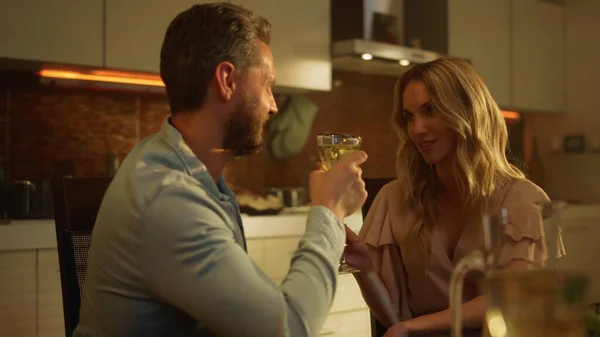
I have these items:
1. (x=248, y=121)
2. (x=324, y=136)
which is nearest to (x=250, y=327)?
(x=248, y=121)

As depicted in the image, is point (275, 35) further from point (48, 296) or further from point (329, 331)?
point (48, 296)

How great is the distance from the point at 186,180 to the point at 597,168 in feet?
13.3

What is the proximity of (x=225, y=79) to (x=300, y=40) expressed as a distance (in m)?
2.24

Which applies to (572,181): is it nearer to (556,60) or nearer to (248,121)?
(556,60)

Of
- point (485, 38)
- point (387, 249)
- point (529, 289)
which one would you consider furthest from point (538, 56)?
point (529, 289)

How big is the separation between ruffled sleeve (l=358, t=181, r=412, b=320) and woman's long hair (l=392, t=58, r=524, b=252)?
37mm

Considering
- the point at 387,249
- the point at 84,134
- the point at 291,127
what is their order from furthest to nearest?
the point at 291,127 < the point at 84,134 < the point at 387,249

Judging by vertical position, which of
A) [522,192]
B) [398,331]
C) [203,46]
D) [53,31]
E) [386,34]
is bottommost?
[398,331]

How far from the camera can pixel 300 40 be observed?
3201 millimetres

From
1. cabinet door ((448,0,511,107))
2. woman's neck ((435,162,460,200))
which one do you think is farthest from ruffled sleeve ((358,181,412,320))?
cabinet door ((448,0,511,107))

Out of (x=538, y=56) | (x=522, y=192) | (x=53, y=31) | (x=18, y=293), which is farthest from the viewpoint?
(x=538, y=56)

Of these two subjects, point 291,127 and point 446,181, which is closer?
point 446,181

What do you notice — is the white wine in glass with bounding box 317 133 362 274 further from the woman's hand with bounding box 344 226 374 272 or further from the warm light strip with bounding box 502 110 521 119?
the warm light strip with bounding box 502 110 521 119

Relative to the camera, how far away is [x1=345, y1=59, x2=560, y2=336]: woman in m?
1.40
